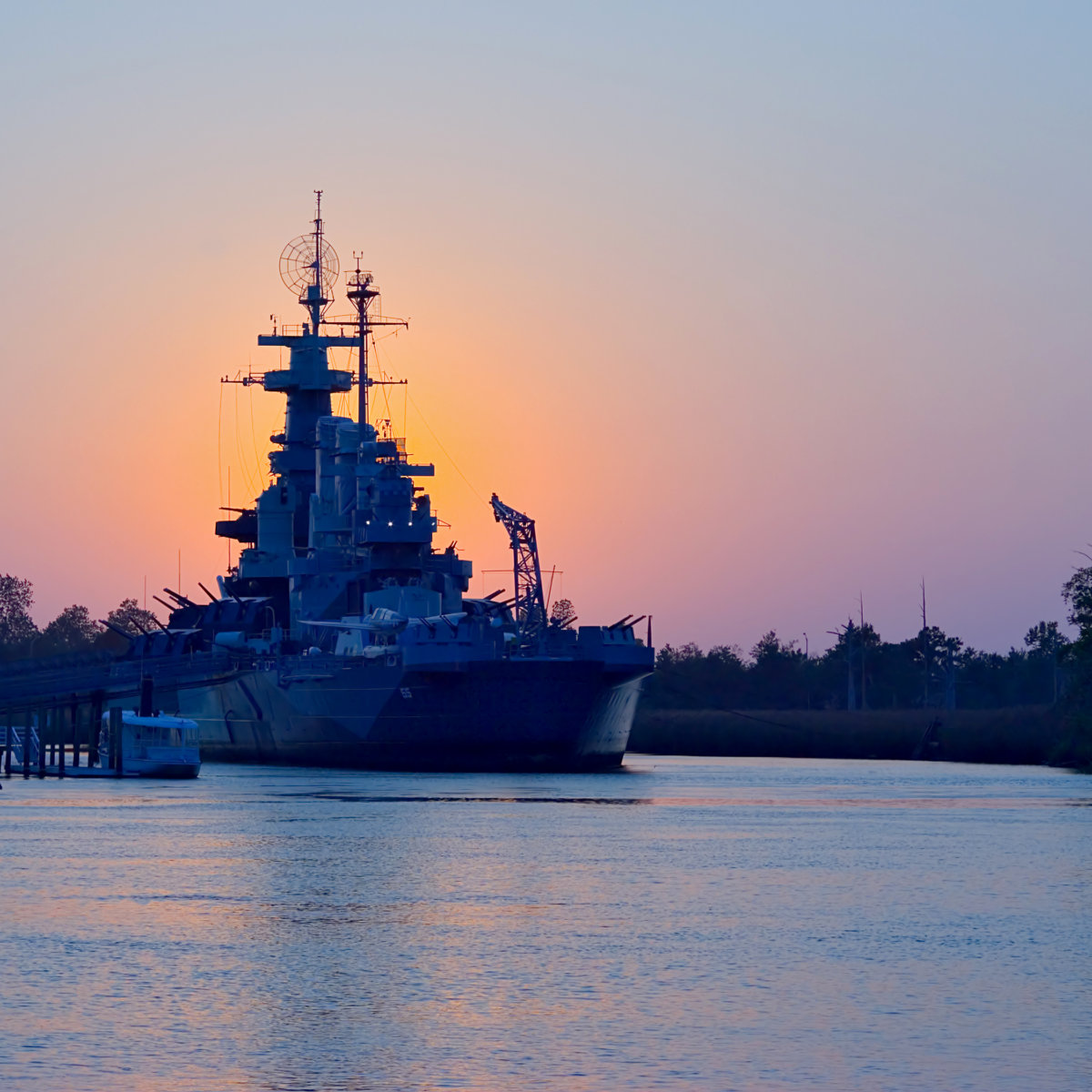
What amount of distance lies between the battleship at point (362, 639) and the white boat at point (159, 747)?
17.7 feet

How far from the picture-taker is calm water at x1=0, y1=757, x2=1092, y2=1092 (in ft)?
74.7

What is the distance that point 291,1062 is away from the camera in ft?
74.5

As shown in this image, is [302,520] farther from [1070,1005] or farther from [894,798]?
[1070,1005]

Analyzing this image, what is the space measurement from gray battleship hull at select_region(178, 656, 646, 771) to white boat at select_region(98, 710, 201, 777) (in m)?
5.40

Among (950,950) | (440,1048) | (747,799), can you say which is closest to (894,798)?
(747,799)

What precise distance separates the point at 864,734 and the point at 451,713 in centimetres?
5071

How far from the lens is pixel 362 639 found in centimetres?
9044

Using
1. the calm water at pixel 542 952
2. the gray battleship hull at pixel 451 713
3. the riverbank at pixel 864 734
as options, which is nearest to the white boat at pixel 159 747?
the gray battleship hull at pixel 451 713

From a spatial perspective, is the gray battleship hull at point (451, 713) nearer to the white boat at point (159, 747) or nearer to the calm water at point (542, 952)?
the white boat at point (159, 747)

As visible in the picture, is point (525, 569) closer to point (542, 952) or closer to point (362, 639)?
point (362, 639)

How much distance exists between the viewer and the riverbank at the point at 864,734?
10956cm

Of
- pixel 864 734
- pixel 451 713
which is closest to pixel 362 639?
pixel 451 713

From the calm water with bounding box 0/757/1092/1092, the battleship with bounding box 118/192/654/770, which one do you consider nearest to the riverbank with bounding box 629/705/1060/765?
the battleship with bounding box 118/192/654/770

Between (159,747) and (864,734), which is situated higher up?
(864,734)
